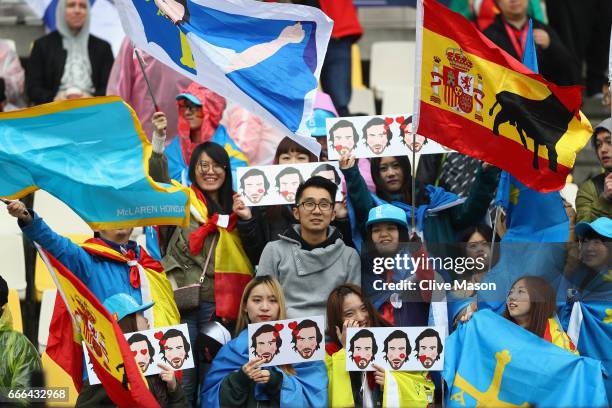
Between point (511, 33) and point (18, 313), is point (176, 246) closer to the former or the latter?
point (18, 313)

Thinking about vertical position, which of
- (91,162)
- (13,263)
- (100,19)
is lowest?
(13,263)

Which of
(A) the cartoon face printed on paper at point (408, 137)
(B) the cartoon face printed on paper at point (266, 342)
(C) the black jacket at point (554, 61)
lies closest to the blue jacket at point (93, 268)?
(B) the cartoon face printed on paper at point (266, 342)

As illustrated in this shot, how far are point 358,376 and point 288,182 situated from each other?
5.99 feet

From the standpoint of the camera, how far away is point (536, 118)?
10.8 meters

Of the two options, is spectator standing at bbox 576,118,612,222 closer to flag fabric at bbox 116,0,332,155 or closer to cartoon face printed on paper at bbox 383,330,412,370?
flag fabric at bbox 116,0,332,155

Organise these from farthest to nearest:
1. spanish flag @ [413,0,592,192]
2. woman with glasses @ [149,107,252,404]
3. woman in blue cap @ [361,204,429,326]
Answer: woman with glasses @ [149,107,252,404] < spanish flag @ [413,0,592,192] < woman in blue cap @ [361,204,429,326]

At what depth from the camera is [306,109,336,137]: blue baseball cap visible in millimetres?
12412

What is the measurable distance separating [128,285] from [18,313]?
1.43 metres

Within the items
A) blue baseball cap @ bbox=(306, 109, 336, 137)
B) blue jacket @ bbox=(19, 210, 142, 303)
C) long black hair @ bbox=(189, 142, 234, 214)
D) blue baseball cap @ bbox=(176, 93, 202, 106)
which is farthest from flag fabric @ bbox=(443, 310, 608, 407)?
blue baseball cap @ bbox=(176, 93, 202, 106)

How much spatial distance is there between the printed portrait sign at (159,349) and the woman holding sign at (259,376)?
292mm

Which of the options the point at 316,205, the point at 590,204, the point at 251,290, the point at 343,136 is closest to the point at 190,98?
the point at 343,136

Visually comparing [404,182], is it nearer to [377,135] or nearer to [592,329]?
[377,135]

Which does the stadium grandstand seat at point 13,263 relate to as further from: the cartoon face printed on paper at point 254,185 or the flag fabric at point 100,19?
the flag fabric at point 100,19

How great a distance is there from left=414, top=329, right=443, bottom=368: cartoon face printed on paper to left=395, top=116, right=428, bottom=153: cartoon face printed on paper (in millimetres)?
2057
